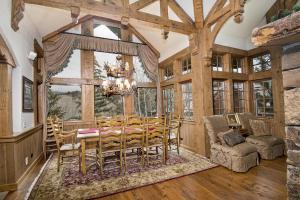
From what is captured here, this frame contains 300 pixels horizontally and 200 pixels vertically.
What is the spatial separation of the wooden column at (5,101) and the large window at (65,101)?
2264 mm

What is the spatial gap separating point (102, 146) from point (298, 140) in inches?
113

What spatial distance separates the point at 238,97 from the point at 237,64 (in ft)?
3.34

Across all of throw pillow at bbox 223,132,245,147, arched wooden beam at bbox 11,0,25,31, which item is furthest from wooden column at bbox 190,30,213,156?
arched wooden beam at bbox 11,0,25,31

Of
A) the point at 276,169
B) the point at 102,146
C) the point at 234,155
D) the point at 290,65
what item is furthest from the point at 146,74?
the point at 290,65

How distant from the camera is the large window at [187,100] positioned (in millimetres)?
5117

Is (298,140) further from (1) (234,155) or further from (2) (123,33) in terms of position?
(2) (123,33)

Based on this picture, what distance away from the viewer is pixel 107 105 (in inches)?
225

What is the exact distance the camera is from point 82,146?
320cm

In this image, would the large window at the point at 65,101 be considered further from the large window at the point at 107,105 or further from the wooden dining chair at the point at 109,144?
the wooden dining chair at the point at 109,144

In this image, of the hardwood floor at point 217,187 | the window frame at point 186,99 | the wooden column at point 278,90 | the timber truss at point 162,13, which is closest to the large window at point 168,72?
the window frame at point 186,99

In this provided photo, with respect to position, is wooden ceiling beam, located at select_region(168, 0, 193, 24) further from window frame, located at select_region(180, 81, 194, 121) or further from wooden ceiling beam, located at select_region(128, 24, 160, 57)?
wooden ceiling beam, located at select_region(128, 24, 160, 57)

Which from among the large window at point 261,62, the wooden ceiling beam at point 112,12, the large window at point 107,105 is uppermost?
the wooden ceiling beam at point 112,12

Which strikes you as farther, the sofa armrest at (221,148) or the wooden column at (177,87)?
the wooden column at (177,87)

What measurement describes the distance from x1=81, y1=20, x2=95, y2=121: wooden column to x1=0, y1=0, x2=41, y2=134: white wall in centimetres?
154
